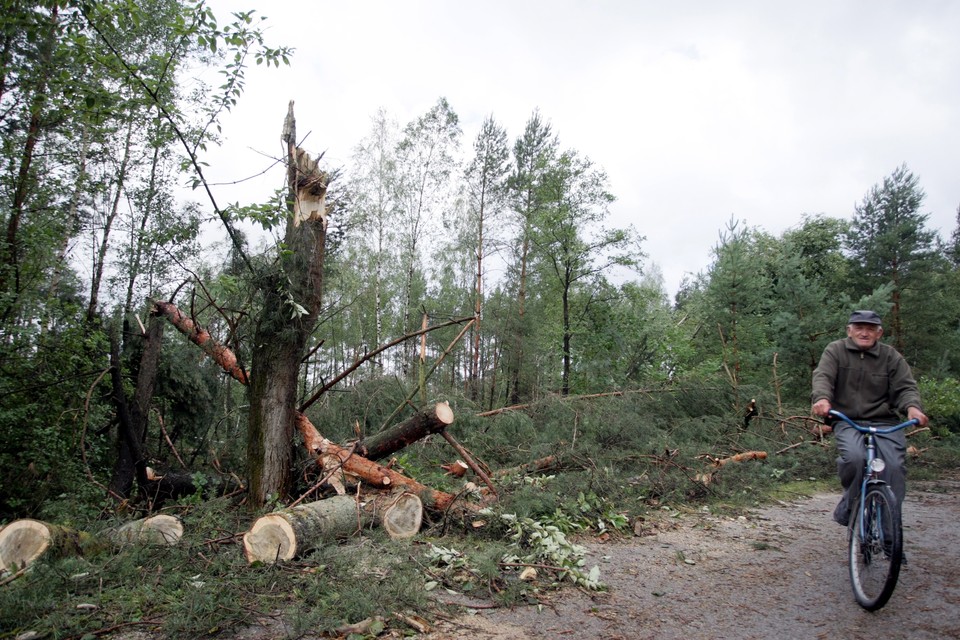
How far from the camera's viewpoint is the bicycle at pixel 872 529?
2904 millimetres

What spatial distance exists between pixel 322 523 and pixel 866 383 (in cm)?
400

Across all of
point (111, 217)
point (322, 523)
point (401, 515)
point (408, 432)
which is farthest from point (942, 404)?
point (111, 217)

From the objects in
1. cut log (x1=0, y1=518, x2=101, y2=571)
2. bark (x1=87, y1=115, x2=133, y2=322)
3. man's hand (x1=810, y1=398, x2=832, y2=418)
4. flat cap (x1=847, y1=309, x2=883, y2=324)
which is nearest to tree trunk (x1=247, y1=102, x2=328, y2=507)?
cut log (x1=0, y1=518, x2=101, y2=571)

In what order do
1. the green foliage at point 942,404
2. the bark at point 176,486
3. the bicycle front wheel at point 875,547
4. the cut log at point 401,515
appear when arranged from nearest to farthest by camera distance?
the bicycle front wheel at point 875,547 → the cut log at point 401,515 → the bark at point 176,486 → the green foliage at point 942,404

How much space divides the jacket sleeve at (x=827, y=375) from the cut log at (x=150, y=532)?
4.74 metres

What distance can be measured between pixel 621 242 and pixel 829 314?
6.76 m

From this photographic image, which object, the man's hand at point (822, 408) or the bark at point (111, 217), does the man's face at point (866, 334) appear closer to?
the man's hand at point (822, 408)

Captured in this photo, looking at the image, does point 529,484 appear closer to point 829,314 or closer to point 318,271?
point 318,271

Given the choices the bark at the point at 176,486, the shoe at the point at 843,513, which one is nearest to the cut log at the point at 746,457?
the shoe at the point at 843,513

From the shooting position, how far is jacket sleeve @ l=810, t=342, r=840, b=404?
11.5 feet

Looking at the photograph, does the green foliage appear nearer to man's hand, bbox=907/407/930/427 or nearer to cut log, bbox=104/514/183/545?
man's hand, bbox=907/407/930/427

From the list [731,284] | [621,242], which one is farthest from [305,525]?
[621,242]

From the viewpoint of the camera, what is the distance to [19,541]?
3.50 meters

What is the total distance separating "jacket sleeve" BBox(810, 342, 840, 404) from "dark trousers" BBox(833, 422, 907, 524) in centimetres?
22
